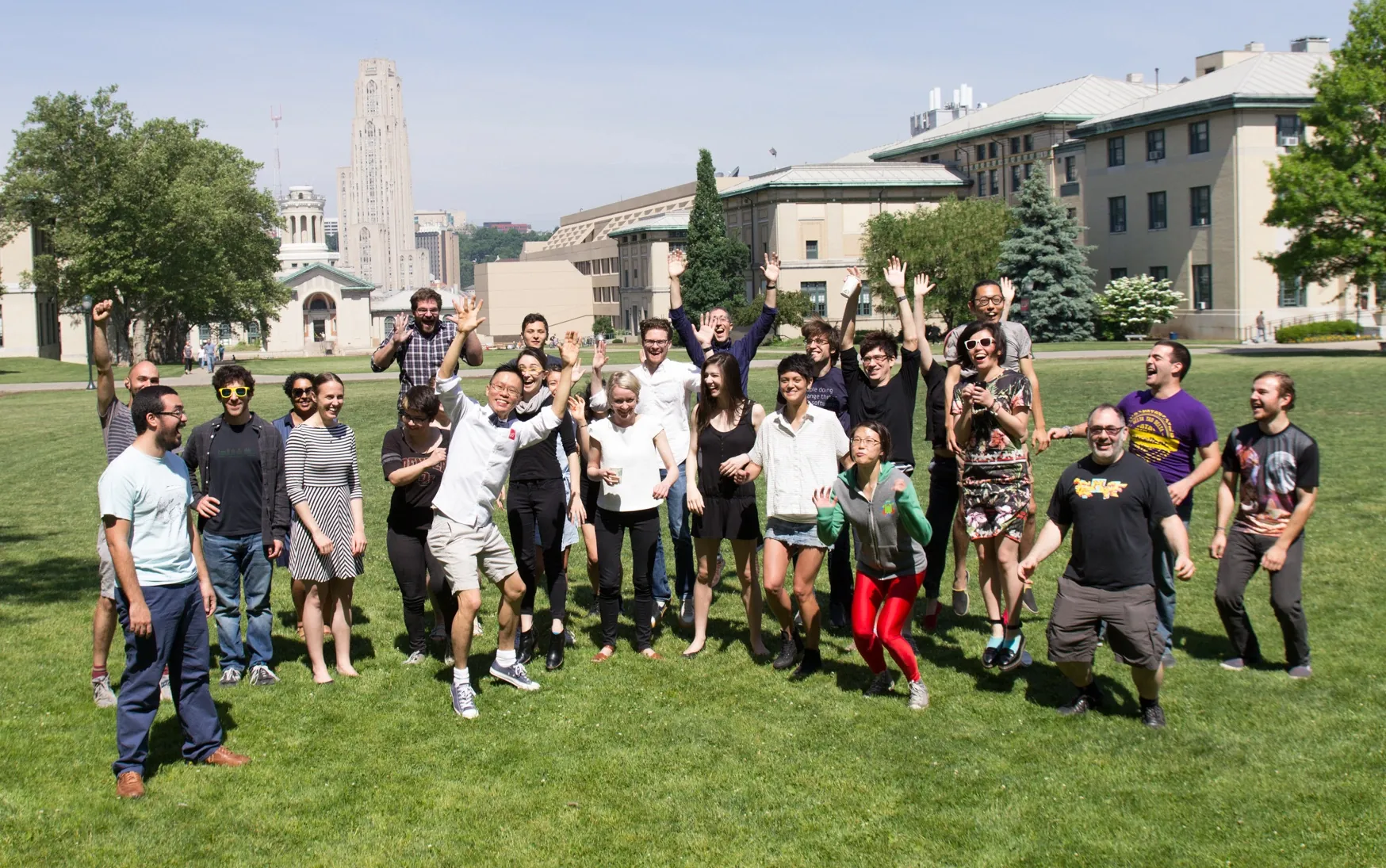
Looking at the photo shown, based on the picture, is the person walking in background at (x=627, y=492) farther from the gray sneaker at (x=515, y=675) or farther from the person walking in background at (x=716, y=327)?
the person walking in background at (x=716, y=327)

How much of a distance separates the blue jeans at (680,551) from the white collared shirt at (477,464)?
2076 millimetres

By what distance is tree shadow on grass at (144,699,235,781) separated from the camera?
6566 millimetres

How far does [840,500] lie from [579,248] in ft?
402

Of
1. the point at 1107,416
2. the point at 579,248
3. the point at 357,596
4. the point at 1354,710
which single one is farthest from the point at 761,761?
the point at 579,248

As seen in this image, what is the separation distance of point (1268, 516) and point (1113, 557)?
1.60 m

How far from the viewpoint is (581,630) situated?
936cm

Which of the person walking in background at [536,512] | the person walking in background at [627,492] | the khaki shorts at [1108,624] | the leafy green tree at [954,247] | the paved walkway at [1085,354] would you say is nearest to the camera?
the khaki shorts at [1108,624]

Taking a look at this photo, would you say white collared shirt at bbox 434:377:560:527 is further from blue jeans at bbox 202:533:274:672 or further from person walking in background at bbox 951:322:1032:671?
person walking in background at bbox 951:322:1032:671

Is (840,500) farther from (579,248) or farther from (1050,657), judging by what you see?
(579,248)

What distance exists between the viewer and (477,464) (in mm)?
7445

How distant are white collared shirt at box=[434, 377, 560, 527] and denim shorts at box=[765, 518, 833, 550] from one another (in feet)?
5.72

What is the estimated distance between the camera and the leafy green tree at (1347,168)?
4200 centimetres

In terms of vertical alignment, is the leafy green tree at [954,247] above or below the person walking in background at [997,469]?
above

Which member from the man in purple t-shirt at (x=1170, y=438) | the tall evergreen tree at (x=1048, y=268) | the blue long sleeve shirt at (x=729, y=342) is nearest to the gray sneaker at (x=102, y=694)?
the blue long sleeve shirt at (x=729, y=342)
